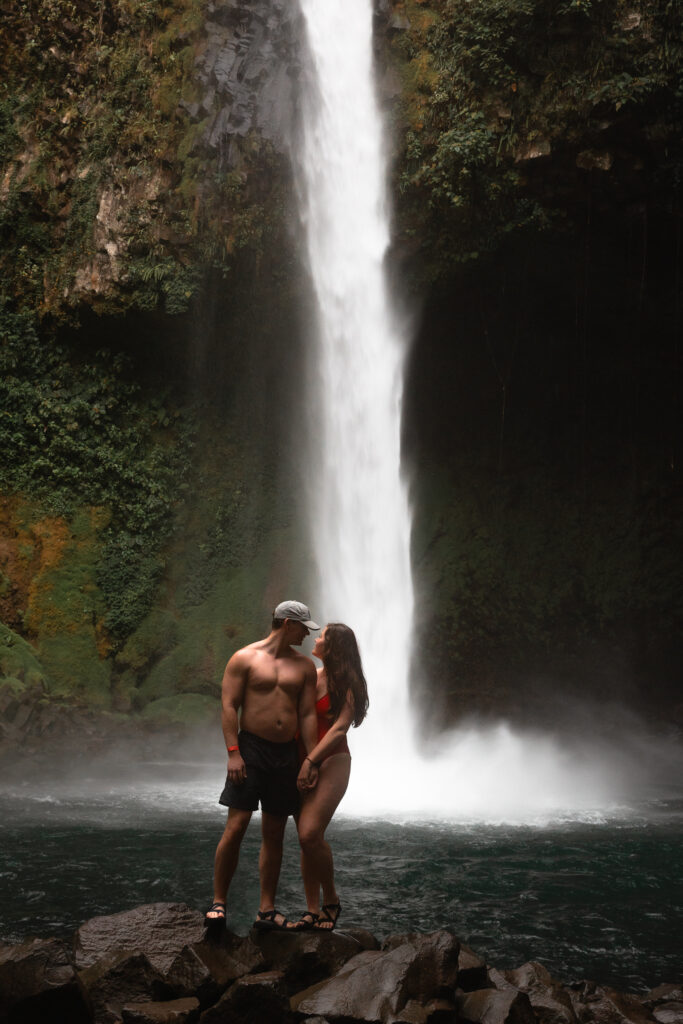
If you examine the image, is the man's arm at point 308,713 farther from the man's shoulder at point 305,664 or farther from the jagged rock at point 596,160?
the jagged rock at point 596,160

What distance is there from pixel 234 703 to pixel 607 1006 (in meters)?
2.32

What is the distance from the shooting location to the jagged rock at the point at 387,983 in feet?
12.8

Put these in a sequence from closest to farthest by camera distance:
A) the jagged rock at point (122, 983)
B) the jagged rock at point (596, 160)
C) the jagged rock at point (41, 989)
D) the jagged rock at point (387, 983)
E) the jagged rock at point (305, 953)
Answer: the jagged rock at point (41, 989), the jagged rock at point (387, 983), the jagged rock at point (122, 983), the jagged rock at point (305, 953), the jagged rock at point (596, 160)

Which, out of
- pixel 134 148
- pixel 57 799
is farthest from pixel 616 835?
pixel 134 148

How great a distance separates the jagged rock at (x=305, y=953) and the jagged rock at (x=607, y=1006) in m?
1.15

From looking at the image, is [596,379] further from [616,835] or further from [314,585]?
[616,835]

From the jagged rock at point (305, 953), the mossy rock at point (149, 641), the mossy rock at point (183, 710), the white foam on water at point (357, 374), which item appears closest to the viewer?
the jagged rock at point (305, 953)

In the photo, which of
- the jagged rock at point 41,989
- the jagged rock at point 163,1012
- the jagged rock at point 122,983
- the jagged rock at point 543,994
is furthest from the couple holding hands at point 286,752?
the jagged rock at point 543,994

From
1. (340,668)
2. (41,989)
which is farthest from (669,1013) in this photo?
(41,989)

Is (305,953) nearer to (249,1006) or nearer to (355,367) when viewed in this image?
(249,1006)

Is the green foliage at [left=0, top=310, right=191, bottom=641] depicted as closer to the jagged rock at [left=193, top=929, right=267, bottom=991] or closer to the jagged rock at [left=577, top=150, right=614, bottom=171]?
the jagged rock at [left=577, top=150, right=614, bottom=171]

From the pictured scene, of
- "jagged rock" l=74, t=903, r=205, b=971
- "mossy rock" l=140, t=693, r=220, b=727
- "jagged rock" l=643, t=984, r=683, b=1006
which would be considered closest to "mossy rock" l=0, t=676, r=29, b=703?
"mossy rock" l=140, t=693, r=220, b=727

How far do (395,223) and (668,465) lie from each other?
6.90 metres

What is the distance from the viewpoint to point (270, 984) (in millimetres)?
3922
